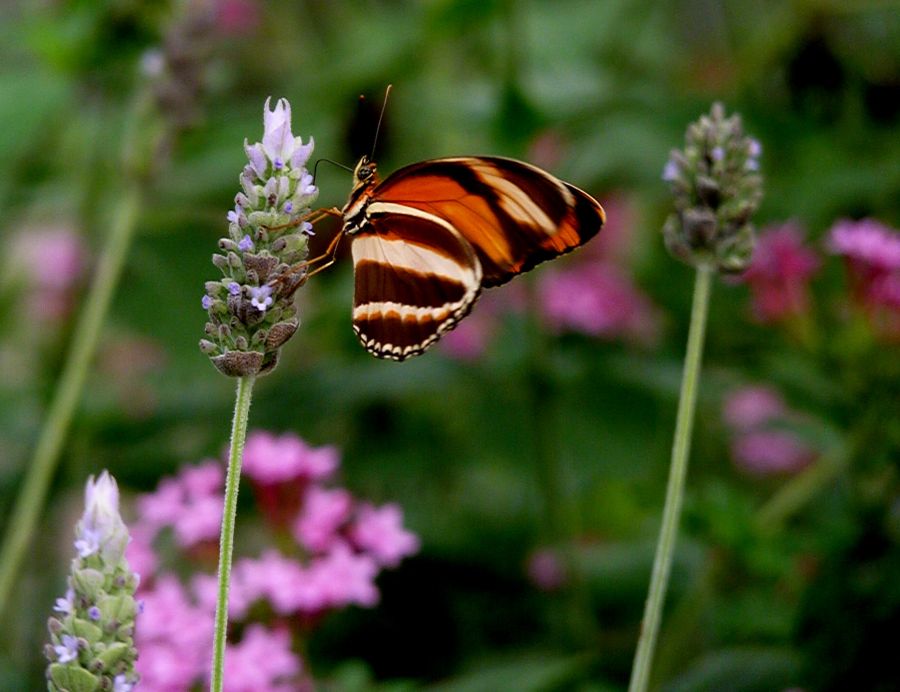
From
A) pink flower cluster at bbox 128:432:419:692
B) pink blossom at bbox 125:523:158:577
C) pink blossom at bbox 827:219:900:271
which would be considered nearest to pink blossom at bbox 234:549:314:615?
pink flower cluster at bbox 128:432:419:692

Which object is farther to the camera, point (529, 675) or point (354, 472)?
point (354, 472)

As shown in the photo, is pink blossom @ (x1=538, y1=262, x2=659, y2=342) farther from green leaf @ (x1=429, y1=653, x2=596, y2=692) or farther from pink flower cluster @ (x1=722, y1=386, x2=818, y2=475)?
green leaf @ (x1=429, y1=653, x2=596, y2=692)

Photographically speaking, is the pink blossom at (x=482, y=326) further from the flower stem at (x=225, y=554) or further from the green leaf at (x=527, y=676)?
the flower stem at (x=225, y=554)

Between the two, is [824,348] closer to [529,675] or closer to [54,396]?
[529,675]

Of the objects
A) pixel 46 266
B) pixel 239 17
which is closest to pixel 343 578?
pixel 46 266

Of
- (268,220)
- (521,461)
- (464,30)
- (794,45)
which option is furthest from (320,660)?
(794,45)

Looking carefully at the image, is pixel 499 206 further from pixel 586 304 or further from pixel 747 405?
pixel 747 405
